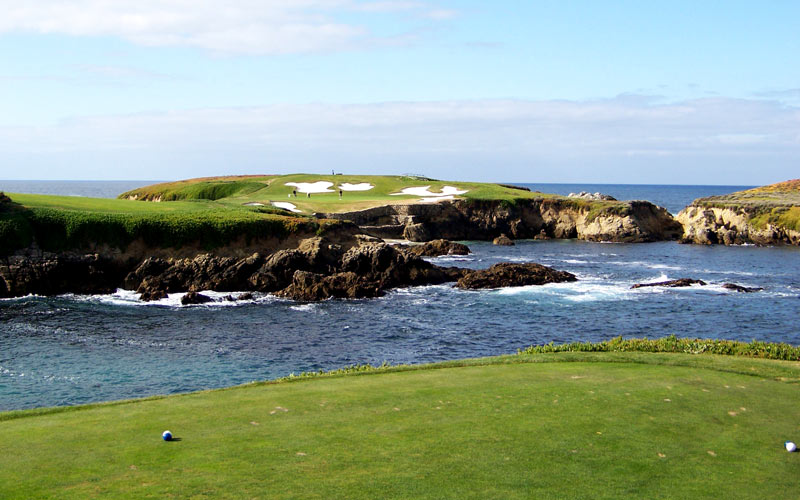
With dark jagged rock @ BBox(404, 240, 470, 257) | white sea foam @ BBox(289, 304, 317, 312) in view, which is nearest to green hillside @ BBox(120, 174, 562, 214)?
dark jagged rock @ BBox(404, 240, 470, 257)

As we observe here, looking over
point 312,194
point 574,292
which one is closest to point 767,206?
point 574,292

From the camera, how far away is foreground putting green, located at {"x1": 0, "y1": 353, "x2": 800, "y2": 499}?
9.96 meters

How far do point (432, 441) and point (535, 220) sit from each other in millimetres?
77542

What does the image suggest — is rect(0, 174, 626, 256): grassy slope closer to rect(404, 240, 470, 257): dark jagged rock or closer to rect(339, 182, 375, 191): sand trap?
→ rect(404, 240, 470, 257): dark jagged rock

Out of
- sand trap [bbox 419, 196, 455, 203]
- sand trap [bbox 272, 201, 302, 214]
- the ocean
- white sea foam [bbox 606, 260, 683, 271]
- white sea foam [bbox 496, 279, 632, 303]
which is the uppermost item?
sand trap [bbox 419, 196, 455, 203]

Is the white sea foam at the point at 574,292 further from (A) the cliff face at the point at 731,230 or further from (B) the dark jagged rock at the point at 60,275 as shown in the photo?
(A) the cliff face at the point at 731,230

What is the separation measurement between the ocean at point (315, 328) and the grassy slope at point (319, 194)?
35143 mm

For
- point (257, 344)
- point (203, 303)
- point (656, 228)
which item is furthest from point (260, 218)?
point (656, 228)

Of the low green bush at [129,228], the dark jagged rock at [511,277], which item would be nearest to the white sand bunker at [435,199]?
the dark jagged rock at [511,277]

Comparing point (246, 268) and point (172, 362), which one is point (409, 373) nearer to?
point (172, 362)

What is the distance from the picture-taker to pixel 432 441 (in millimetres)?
12055

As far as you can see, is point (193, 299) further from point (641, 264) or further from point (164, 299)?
point (641, 264)

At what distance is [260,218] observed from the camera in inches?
1978

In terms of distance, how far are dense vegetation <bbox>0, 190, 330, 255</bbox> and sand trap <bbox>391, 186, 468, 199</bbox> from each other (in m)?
41.9
